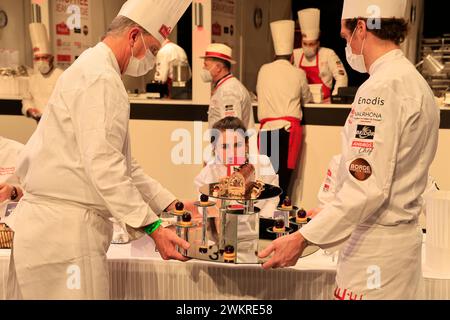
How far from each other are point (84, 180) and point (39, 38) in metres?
4.35

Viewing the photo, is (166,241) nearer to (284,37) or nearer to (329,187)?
(329,187)

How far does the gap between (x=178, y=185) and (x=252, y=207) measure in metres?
3.22

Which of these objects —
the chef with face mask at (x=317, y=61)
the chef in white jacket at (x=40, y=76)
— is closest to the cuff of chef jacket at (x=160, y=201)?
Answer: the chef with face mask at (x=317, y=61)

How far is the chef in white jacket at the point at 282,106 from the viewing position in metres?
4.71

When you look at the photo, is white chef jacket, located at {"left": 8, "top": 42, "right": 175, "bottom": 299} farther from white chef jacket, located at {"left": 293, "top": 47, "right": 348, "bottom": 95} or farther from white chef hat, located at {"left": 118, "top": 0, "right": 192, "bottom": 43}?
white chef jacket, located at {"left": 293, "top": 47, "right": 348, "bottom": 95}

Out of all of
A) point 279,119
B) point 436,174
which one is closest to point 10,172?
point 279,119

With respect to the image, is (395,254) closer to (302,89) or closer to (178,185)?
(302,89)

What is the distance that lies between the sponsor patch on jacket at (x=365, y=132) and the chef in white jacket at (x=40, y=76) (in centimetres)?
454

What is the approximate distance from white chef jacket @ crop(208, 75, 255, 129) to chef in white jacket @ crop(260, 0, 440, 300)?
2.80 m

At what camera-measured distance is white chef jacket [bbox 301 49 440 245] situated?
1544 millimetres

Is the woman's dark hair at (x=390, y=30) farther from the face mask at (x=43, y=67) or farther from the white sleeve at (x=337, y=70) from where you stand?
the face mask at (x=43, y=67)

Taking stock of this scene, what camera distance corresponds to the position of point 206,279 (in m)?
2.13

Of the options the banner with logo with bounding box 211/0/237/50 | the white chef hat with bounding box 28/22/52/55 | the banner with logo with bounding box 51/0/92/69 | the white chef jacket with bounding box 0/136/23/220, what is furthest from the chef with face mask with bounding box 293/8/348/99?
the white chef jacket with bounding box 0/136/23/220

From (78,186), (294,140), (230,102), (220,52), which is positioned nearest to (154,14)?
(78,186)
